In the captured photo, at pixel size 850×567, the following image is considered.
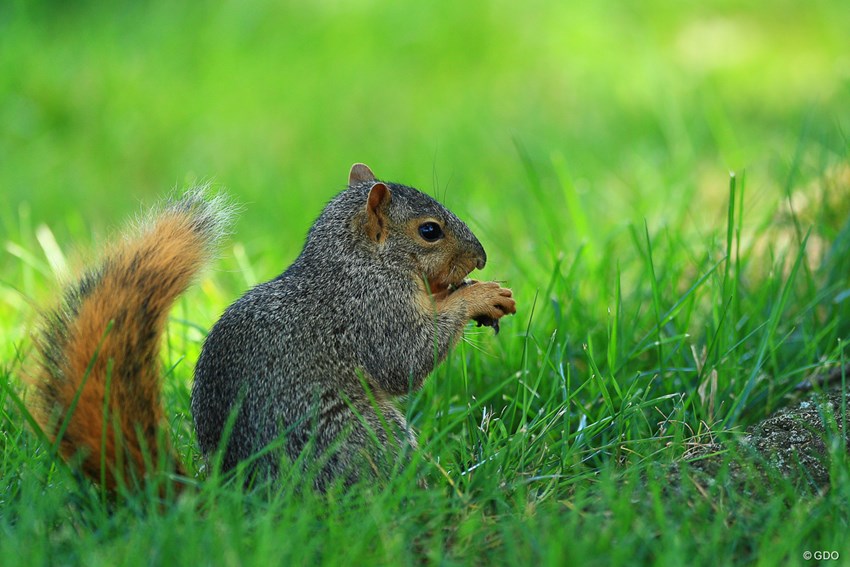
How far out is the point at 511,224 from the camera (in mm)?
4746

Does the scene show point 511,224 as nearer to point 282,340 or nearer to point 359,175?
Answer: point 359,175

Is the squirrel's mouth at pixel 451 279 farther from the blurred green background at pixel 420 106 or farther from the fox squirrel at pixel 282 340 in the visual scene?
the blurred green background at pixel 420 106

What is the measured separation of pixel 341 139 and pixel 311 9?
5.54ft

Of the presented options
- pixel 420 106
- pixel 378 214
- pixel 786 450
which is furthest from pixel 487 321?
pixel 420 106

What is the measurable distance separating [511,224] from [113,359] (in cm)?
285

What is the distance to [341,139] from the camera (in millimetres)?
6309

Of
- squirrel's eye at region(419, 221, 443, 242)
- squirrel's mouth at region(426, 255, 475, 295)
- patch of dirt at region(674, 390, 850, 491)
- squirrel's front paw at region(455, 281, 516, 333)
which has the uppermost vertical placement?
squirrel's eye at region(419, 221, 443, 242)

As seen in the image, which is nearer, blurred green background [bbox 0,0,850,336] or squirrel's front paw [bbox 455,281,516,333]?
squirrel's front paw [bbox 455,281,516,333]

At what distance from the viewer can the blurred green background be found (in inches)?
194

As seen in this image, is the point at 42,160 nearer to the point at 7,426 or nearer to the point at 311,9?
the point at 311,9

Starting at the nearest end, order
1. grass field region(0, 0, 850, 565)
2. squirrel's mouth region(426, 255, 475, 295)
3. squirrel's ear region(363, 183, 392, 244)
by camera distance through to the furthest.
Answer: grass field region(0, 0, 850, 565) → squirrel's ear region(363, 183, 392, 244) → squirrel's mouth region(426, 255, 475, 295)

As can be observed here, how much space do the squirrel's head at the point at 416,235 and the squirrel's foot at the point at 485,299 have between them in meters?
0.09

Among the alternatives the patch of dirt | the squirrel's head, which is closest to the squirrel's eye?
the squirrel's head

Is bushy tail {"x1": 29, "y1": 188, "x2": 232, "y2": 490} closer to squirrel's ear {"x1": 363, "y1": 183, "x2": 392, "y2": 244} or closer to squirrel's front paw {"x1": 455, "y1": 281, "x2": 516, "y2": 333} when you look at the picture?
squirrel's ear {"x1": 363, "y1": 183, "x2": 392, "y2": 244}
